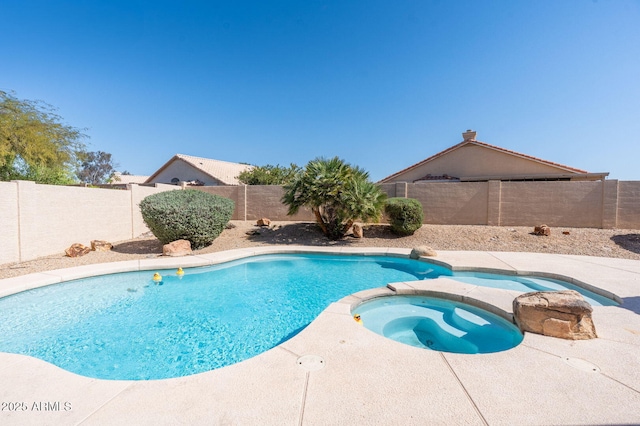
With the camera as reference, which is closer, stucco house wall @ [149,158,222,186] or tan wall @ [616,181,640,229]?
tan wall @ [616,181,640,229]

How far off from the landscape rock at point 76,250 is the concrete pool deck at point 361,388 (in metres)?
6.69

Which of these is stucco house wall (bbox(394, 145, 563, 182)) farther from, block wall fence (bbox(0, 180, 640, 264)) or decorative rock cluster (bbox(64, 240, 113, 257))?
decorative rock cluster (bbox(64, 240, 113, 257))

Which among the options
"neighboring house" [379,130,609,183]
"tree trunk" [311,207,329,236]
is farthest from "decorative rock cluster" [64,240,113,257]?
"neighboring house" [379,130,609,183]

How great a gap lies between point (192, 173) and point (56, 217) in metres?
20.4

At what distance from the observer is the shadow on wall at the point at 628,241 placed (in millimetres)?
9291

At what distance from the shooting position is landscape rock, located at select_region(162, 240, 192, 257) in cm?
903

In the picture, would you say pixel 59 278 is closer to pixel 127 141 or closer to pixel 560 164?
pixel 127 141

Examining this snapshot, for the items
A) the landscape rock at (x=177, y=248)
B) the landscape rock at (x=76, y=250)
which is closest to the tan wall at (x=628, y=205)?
the landscape rock at (x=177, y=248)

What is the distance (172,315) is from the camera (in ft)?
17.5

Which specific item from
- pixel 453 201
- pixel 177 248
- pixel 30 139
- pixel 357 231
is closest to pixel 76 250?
pixel 177 248

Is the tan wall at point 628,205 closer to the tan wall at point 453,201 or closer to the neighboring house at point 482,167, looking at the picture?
the tan wall at point 453,201

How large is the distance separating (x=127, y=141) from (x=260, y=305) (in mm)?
21440

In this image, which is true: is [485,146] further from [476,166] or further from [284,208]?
[284,208]

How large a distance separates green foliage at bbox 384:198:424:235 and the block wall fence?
2.10 m
